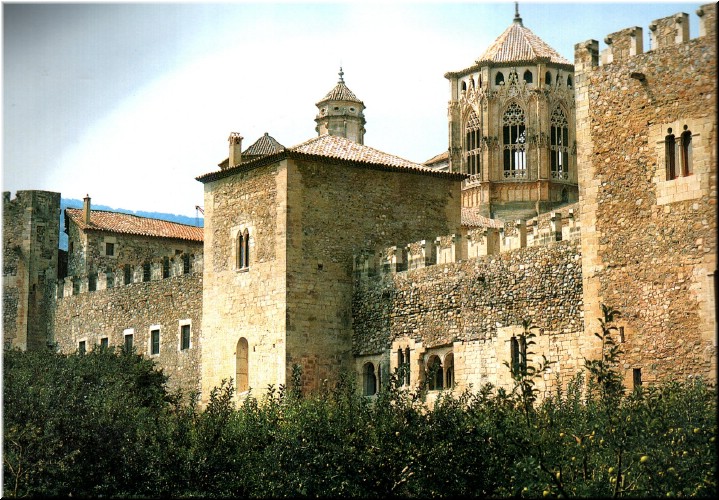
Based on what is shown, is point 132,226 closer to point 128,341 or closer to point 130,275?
point 130,275

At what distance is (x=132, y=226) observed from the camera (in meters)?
49.8

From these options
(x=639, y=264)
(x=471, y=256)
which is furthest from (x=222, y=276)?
(x=639, y=264)

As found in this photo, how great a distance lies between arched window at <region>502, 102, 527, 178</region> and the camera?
75875 mm

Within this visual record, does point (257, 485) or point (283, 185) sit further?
point (283, 185)

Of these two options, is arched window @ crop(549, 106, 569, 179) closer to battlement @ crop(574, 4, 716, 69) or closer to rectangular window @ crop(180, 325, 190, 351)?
rectangular window @ crop(180, 325, 190, 351)

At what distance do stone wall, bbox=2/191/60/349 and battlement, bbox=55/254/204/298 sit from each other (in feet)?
3.15

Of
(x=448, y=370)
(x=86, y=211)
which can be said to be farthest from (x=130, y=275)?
(x=448, y=370)

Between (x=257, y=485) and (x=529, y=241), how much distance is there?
8560 millimetres

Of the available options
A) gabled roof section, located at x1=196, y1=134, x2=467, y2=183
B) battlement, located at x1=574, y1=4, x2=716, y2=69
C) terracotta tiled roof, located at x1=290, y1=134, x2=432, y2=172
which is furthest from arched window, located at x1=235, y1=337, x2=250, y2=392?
battlement, located at x1=574, y1=4, x2=716, y2=69

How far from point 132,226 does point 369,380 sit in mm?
18128

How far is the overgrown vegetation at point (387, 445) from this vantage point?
21156 mm

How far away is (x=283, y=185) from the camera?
1332 inches

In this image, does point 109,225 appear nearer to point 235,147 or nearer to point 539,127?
point 235,147

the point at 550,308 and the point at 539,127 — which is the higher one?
the point at 539,127
